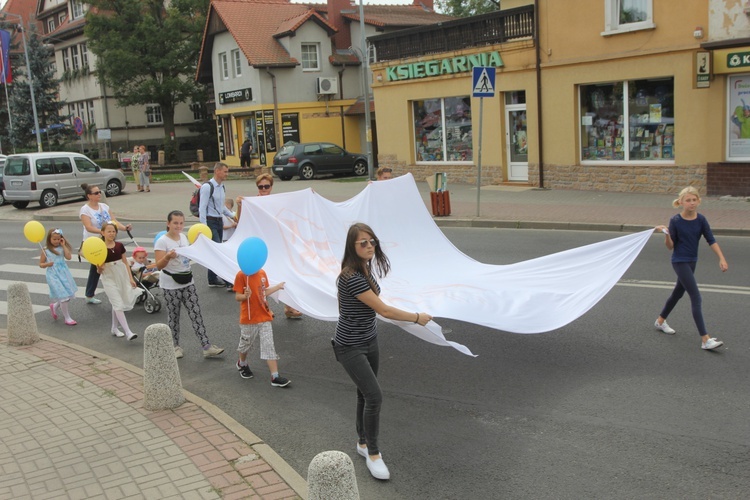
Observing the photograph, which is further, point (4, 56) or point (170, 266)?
point (4, 56)

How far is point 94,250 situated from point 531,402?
5.76 metres

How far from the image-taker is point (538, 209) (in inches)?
729

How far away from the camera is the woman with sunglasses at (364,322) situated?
5.32 meters

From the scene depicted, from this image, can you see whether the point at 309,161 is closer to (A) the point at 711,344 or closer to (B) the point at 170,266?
(B) the point at 170,266

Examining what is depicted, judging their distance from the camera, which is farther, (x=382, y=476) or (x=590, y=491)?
(x=382, y=476)

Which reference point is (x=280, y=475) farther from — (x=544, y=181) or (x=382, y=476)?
(x=544, y=181)

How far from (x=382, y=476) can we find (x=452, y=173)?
21.4 meters

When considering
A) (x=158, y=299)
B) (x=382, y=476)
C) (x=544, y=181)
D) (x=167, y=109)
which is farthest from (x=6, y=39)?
(x=382, y=476)

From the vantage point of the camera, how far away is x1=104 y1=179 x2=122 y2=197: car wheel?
29.6 metres

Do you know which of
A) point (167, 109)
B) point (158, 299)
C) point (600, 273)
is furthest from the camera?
point (167, 109)

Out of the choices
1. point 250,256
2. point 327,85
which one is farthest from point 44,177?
point 250,256

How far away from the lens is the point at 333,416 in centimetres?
649

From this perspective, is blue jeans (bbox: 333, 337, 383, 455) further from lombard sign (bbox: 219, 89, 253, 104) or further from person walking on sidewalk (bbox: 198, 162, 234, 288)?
lombard sign (bbox: 219, 89, 253, 104)

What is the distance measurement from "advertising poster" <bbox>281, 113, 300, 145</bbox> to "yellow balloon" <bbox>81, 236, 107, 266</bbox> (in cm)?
3213
